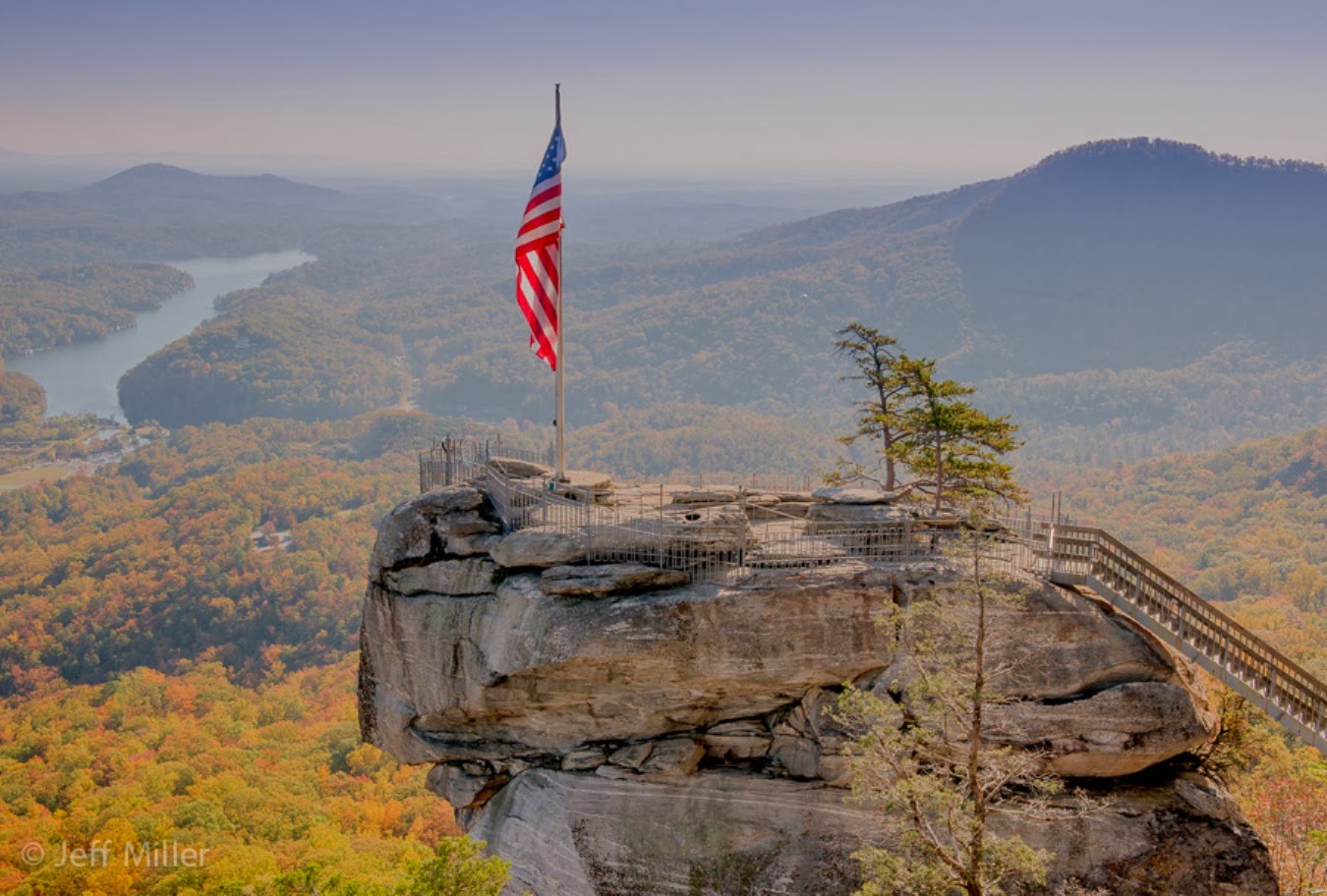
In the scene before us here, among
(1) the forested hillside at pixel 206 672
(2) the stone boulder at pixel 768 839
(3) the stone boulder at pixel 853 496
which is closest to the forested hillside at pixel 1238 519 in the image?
(3) the stone boulder at pixel 853 496

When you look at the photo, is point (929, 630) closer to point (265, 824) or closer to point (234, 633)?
point (265, 824)

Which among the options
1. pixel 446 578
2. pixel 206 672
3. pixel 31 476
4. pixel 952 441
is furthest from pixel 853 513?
pixel 31 476

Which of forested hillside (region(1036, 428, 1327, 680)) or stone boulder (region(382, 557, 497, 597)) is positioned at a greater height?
stone boulder (region(382, 557, 497, 597))

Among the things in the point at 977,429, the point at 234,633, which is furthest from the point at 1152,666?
the point at 234,633

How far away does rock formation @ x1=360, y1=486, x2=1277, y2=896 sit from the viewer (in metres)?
19.1

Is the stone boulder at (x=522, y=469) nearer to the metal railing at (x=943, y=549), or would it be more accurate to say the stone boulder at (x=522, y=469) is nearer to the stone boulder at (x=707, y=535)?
the metal railing at (x=943, y=549)

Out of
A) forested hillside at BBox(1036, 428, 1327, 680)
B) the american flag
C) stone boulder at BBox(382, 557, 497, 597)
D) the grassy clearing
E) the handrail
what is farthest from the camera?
the grassy clearing

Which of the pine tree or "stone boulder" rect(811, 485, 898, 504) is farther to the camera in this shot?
"stone boulder" rect(811, 485, 898, 504)

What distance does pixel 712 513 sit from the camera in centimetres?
2145

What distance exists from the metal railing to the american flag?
3944 millimetres

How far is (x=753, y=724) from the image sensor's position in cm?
2086

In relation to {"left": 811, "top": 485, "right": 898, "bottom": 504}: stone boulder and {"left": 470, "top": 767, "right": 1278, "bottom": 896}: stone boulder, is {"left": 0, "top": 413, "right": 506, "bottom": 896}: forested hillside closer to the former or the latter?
{"left": 470, "top": 767, "right": 1278, "bottom": 896}: stone boulder

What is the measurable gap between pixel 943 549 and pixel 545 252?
36.8 ft

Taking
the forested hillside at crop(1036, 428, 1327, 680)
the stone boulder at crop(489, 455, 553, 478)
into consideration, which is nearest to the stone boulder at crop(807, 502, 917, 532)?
the stone boulder at crop(489, 455, 553, 478)
